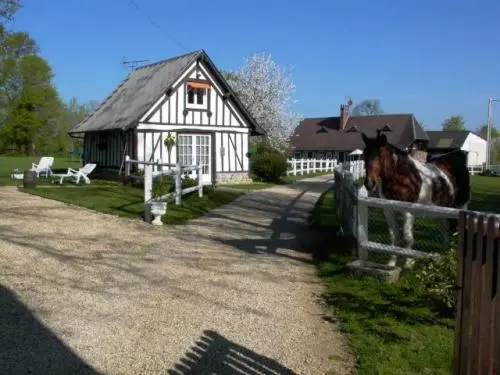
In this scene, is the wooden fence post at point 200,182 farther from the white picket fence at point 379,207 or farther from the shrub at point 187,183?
the white picket fence at point 379,207

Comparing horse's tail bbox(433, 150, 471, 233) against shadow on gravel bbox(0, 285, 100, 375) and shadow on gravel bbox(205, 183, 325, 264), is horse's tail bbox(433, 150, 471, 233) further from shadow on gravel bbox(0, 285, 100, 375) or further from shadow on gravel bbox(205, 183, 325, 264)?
shadow on gravel bbox(0, 285, 100, 375)

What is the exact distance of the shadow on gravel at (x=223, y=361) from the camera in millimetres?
4387

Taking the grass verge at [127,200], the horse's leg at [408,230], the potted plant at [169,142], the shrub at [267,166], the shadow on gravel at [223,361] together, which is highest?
the potted plant at [169,142]

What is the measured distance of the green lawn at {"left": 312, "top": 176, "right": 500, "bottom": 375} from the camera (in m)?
4.67

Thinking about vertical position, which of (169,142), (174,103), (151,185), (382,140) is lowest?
(151,185)

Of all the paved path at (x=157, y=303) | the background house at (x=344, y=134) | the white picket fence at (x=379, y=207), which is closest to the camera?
the paved path at (x=157, y=303)

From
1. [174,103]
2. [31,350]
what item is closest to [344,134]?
[174,103]

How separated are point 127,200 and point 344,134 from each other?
5102 cm

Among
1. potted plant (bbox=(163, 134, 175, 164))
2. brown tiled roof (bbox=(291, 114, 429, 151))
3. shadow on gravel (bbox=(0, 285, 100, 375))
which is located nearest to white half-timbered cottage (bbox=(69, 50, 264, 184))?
potted plant (bbox=(163, 134, 175, 164))

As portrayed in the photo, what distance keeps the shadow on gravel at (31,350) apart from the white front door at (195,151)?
19364 mm

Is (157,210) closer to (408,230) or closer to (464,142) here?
(408,230)

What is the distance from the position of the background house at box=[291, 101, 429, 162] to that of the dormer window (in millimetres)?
36807

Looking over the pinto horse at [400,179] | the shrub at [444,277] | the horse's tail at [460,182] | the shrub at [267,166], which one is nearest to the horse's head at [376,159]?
the pinto horse at [400,179]

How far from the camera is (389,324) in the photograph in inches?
222
